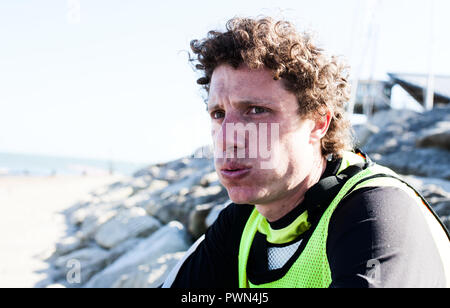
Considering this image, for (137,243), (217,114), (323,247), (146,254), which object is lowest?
(137,243)

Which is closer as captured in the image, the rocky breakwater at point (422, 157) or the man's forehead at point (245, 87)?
the man's forehead at point (245, 87)

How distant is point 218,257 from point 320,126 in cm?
94

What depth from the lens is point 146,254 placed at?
4.54 meters

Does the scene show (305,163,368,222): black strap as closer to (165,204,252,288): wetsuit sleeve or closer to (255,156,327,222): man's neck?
(255,156,327,222): man's neck

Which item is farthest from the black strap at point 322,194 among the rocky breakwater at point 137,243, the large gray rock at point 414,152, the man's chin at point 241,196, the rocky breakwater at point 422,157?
the large gray rock at point 414,152

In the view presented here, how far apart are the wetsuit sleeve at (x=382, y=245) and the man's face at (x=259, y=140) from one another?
36cm

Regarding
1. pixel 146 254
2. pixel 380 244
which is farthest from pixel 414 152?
pixel 380 244

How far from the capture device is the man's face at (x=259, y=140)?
157 cm

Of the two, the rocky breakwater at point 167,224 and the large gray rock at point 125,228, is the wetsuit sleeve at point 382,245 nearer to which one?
the rocky breakwater at point 167,224

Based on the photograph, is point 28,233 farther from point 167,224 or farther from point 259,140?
point 259,140

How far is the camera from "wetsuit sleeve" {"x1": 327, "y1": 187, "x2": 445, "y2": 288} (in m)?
1.08
